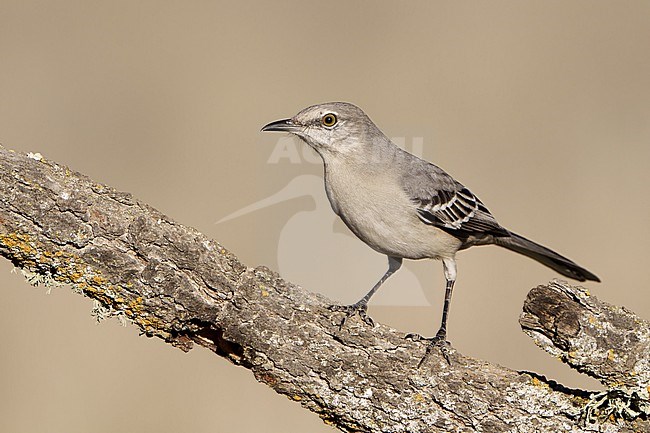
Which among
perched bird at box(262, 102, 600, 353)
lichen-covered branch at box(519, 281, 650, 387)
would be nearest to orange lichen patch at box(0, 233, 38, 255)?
perched bird at box(262, 102, 600, 353)

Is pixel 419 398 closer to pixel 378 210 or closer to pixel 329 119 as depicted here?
pixel 378 210

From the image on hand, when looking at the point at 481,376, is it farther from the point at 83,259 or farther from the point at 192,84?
the point at 192,84

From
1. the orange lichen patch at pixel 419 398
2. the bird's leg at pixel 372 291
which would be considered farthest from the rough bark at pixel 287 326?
the bird's leg at pixel 372 291

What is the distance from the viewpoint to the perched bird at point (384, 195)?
18.1 feet

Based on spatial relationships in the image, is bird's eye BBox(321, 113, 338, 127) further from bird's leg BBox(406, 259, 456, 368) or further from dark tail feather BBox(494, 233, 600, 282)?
dark tail feather BBox(494, 233, 600, 282)

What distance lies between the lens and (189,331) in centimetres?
438

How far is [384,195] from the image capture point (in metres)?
5.57

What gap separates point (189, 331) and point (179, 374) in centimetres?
459

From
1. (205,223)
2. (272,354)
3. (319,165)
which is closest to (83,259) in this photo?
(272,354)

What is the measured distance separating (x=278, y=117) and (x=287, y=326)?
274 inches

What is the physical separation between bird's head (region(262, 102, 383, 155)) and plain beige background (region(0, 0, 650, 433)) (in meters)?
1.35

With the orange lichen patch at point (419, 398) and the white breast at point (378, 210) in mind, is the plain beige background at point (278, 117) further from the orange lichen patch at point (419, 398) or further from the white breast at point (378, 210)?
the orange lichen patch at point (419, 398)

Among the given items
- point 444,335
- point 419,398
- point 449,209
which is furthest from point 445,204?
point 419,398

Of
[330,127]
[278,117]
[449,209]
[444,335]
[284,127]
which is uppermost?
[278,117]
